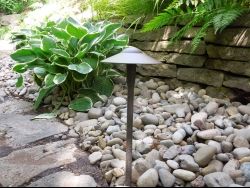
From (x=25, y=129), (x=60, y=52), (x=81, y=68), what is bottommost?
(x=25, y=129)

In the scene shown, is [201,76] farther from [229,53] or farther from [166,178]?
[166,178]

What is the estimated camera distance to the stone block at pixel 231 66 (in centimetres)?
239

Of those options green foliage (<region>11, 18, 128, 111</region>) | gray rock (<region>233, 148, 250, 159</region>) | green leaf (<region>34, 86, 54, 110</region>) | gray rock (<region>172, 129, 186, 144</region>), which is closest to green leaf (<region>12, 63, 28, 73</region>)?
green foliage (<region>11, 18, 128, 111</region>)

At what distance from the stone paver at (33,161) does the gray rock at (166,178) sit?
0.53 m

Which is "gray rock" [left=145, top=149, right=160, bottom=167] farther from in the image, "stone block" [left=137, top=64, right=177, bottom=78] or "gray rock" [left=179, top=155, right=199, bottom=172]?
"stone block" [left=137, top=64, right=177, bottom=78]

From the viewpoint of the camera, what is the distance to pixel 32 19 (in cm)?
529

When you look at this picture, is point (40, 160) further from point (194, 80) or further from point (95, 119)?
point (194, 80)

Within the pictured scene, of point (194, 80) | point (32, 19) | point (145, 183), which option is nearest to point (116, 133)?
point (145, 183)

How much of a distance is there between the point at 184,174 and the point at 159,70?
148cm

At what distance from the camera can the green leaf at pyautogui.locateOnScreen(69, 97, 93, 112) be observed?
2.55 metres

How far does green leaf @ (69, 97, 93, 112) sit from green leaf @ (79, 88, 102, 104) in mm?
→ 85

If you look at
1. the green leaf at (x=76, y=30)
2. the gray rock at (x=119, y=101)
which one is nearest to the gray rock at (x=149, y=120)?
the gray rock at (x=119, y=101)

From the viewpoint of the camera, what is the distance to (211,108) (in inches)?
91.0

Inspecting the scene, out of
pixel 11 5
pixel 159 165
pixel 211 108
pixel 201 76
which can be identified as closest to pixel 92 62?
pixel 201 76
